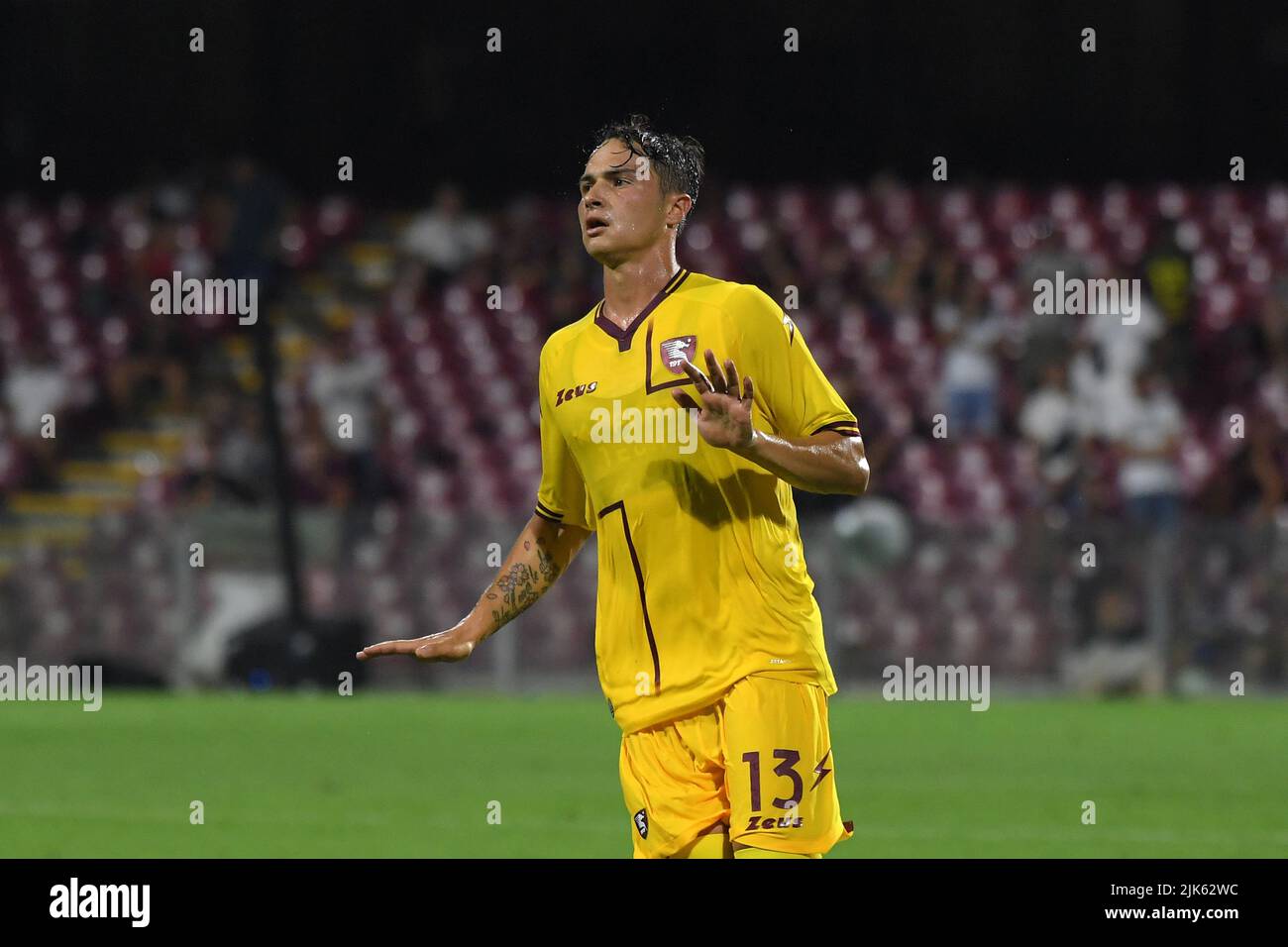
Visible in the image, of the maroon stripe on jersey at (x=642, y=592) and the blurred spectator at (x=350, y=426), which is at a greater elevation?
the blurred spectator at (x=350, y=426)

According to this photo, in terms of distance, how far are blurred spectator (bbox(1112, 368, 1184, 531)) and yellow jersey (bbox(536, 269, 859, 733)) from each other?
1208 cm

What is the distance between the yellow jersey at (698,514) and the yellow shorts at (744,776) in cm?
5

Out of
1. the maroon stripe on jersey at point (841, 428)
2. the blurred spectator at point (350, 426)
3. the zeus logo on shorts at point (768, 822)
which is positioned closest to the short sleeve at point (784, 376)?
the maroon stripe on jersey at point (841, 428)

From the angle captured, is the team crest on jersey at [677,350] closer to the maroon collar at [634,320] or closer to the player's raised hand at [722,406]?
the maroon collar at [634,320]

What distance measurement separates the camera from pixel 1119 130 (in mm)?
21469

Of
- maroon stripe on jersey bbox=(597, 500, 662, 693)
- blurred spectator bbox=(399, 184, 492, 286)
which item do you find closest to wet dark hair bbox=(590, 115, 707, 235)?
maroon stripe on jersey bbox=(597, 500, 662, 693)

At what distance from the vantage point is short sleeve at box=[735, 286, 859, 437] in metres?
5.12

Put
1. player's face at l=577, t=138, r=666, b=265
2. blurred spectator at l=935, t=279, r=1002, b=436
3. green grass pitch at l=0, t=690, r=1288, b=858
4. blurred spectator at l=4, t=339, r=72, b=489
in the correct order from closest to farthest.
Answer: player's face at l=577, t=138, r=666, b=265 < green grass pitch at l=0, t=690, r=1288, b=858 < blurred spectator at l=935, t=279, r=1002, b=436 < blurred spectator at l=4, t=339, r=72, b=489

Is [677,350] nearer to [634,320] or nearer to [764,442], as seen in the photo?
[634,320]

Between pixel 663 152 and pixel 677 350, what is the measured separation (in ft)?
1.81

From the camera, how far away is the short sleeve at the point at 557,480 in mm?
5488

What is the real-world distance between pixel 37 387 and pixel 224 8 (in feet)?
16.2

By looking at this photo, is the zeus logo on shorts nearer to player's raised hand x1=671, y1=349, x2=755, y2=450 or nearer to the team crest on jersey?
player's raised hand x1=671, y1=349, x2=755, y2=450

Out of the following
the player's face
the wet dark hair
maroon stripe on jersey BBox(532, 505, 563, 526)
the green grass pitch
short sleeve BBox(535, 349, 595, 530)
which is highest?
the wet dark hair
